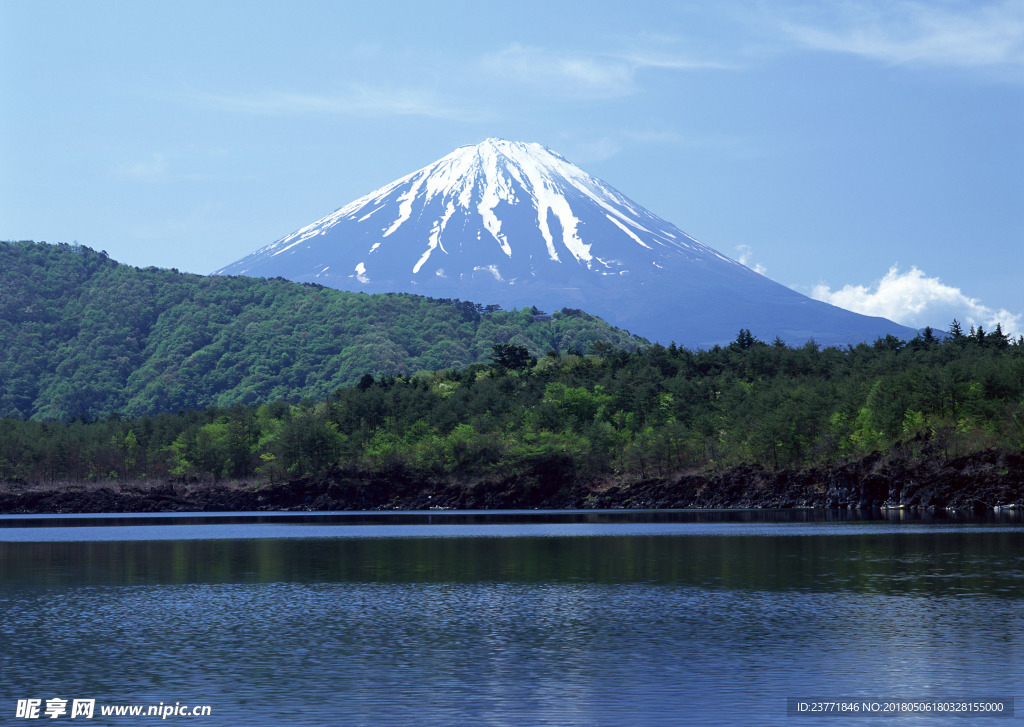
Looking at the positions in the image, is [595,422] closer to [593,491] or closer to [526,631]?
[593,491]

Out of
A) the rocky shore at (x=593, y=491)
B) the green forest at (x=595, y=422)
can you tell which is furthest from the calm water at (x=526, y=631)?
the green forest at (x=595, y=422)

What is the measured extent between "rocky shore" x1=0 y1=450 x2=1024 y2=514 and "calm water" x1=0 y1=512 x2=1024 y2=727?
38.3 metres

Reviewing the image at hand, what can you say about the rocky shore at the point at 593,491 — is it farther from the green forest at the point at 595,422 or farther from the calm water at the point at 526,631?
the calm water at the point at 526,631

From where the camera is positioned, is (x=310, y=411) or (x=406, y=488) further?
(x=310, y=411)

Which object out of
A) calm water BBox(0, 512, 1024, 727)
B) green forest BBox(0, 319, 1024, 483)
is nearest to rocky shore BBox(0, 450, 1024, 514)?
green forest BBox(0, 319, 1024, 483)

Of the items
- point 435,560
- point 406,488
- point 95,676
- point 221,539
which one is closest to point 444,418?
point 406,488

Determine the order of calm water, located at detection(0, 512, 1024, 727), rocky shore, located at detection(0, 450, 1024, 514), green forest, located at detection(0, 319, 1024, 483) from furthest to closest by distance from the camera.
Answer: green forest, located at detection(0, 319, 1024, 483) < rocky shore, located at detection(0, 450, 1024, 514) < calm water, located at detection(0, 512, 1024, 727)

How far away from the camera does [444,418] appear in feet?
538

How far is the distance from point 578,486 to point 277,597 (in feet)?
346

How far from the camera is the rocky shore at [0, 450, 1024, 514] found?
105500mm

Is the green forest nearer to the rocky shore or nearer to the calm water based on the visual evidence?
the rocky shore

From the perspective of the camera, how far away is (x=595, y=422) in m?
156

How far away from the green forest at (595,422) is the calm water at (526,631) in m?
49.4

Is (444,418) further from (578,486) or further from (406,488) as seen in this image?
(578,486)
